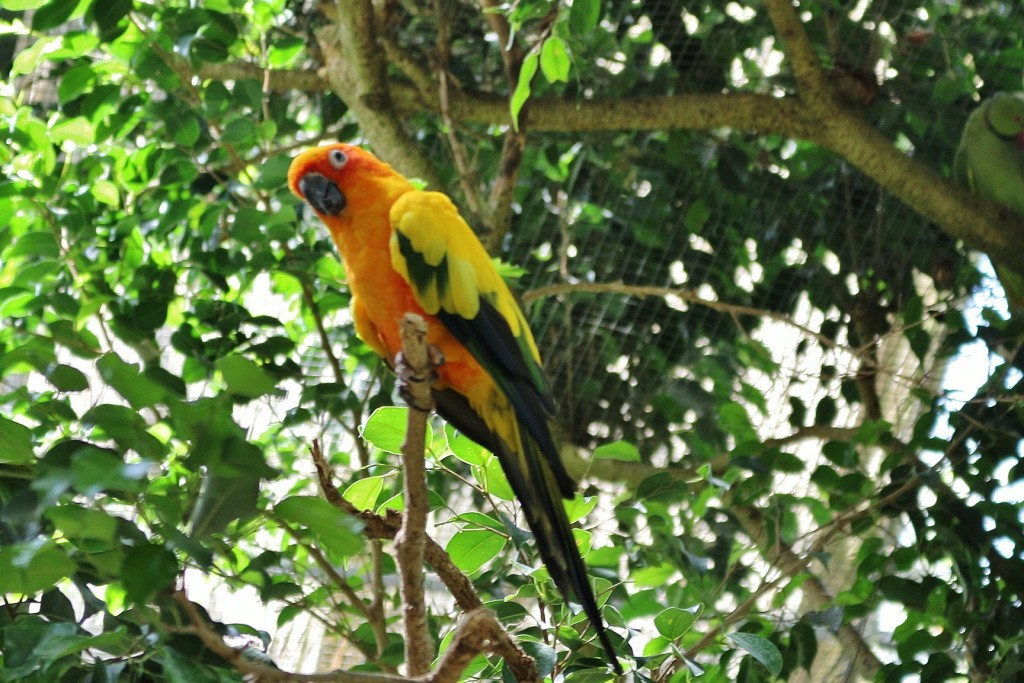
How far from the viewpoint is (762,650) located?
104 cm

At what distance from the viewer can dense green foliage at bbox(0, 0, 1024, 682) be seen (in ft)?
3.94

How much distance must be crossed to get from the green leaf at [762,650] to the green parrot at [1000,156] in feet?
3.58

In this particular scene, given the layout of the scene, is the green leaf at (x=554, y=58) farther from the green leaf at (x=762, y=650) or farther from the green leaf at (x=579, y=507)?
the green leaf at (x=762, y=650)

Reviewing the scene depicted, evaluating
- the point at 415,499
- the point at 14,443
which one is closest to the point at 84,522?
the point at 14,443

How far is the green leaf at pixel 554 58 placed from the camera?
127 centimetres

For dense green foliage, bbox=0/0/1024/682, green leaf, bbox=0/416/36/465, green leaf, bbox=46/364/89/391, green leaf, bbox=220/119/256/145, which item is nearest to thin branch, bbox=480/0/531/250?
dense green foliage, bbox=0/0/1024/682

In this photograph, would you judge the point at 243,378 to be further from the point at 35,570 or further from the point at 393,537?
the point at 393,537

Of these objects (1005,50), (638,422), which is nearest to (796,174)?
(1005,50)

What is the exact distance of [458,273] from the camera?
1.24 meters

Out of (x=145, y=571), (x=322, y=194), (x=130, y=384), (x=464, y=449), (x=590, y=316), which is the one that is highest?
(x=590, y=316)

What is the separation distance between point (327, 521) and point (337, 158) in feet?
3.03

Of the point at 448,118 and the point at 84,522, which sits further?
the point at 448,118

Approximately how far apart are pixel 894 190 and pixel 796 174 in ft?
1.10

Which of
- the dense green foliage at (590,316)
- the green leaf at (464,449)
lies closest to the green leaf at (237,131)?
the dense green foliage at (590,316)
